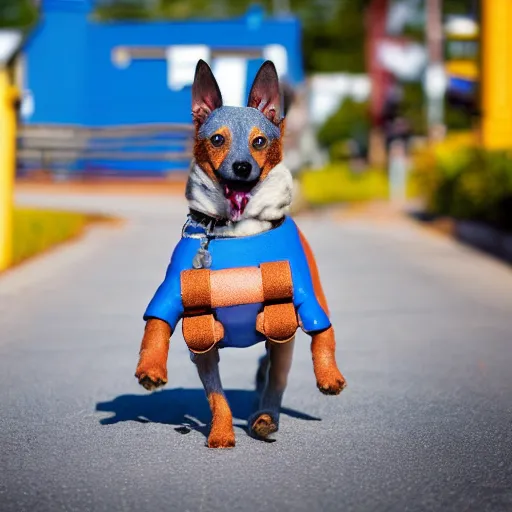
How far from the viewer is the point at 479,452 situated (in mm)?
5238

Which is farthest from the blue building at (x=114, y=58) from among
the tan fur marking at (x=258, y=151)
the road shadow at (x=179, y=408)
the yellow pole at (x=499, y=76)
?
the tan fur marking at (x=258, y=151)

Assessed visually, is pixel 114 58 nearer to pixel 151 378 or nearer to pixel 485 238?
pixel 485 238

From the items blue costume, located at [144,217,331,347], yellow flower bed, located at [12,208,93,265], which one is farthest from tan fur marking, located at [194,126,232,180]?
yellow flower bed, located at [12,208,93,265]

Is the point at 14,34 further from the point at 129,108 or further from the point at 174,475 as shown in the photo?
the point at 174,475

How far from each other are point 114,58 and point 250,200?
32.6 m

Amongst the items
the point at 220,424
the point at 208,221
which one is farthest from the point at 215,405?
the point at 208,221

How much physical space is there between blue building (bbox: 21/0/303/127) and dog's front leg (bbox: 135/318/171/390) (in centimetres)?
3130

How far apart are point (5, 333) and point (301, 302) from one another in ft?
15.1

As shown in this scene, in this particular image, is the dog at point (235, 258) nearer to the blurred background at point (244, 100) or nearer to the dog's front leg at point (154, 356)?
the dog's front leg at point (154, 356)

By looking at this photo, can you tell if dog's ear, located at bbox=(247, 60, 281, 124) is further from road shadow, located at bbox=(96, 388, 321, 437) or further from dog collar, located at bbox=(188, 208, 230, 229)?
road shadow, located at bbox=(96, 388, 321, 437)

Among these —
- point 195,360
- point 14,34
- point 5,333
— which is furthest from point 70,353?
point 14,34

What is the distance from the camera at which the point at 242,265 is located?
512 cm

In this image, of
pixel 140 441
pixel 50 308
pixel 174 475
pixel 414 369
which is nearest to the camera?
pixel 174 475

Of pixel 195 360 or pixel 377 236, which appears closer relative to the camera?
pixel 195 360
